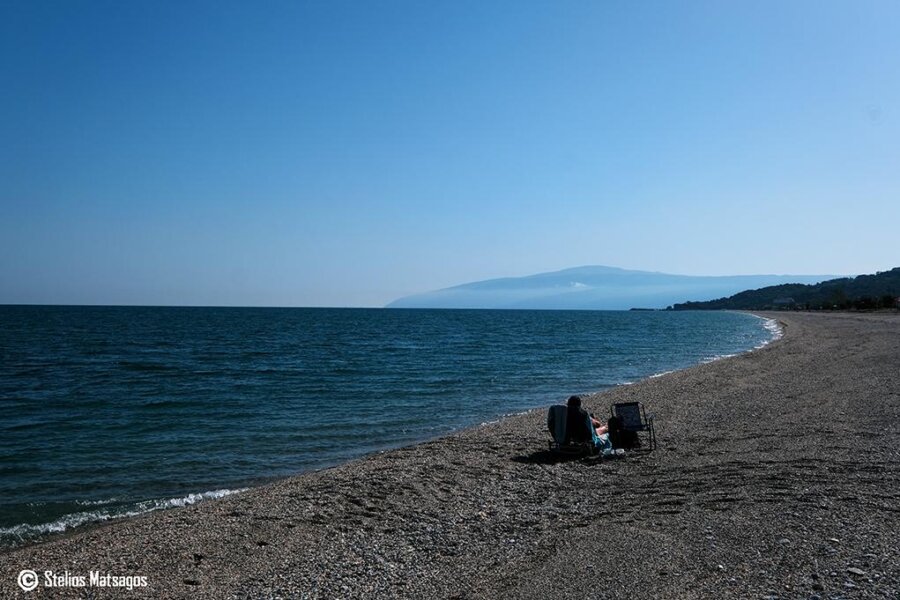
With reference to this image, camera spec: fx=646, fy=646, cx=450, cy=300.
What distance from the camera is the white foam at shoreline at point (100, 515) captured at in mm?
9656

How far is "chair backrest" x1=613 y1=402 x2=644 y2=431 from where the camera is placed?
12820mm

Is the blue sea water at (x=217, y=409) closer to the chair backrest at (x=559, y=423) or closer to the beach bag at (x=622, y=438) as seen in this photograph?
the chair backrest at (x=559, y=423)

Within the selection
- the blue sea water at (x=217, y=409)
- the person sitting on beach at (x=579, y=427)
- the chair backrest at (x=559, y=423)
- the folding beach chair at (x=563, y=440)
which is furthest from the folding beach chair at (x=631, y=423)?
the blue sea water at (x=217, y=409)

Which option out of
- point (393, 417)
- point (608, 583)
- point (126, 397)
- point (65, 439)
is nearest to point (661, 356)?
point (393, 417)

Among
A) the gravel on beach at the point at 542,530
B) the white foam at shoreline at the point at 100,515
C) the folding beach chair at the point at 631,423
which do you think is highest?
the folding beach chair at the point at 631,423

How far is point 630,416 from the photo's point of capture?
42.5ft

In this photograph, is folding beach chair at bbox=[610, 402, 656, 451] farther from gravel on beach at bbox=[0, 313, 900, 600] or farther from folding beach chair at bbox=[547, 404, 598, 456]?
folding beach chair at bbox=[547, 404, 598, 456]

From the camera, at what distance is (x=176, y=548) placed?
310 inches

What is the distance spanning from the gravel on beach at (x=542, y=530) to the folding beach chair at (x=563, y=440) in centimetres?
42

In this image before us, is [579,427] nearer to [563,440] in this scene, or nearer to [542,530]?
[563,440]

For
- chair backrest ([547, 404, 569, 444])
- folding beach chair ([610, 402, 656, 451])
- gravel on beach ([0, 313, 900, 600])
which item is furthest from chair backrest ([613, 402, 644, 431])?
chair backrest ([547, 404, 569, 444])

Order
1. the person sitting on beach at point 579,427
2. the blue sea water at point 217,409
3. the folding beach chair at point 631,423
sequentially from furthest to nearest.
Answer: the folding beach chair at point 631,423 → the person sitting on beach at point 579,427 → the blue sea water at point 217,409

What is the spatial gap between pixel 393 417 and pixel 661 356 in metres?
26.9

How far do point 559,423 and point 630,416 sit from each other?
1.57 m
